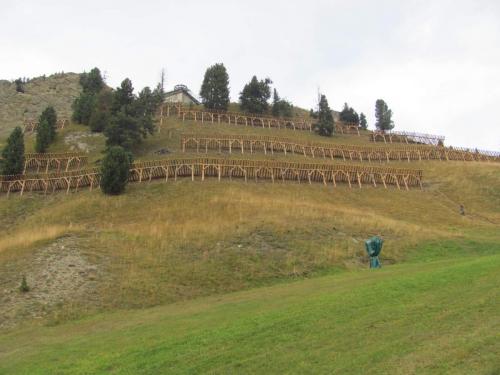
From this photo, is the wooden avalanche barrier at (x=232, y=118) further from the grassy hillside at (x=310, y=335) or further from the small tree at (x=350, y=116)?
the grassy hillside at (x=310, y=335)

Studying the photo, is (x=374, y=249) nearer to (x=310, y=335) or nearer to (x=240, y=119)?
(x=310, y=335)

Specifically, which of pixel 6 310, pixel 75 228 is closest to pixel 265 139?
pixel 75 228

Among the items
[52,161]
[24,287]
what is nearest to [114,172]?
[52,161]

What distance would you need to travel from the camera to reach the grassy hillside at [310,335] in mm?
13930

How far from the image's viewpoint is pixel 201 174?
185 feet

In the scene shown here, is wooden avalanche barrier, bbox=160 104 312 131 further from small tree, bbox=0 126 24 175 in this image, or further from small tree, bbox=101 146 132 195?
small tree, bbox=101 146 132 195

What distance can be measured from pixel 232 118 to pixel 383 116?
4127cm

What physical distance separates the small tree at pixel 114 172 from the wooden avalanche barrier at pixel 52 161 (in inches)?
478

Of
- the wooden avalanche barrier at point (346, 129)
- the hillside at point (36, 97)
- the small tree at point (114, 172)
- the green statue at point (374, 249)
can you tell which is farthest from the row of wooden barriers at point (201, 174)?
the wooden avalanche barrier at point (346, 129)

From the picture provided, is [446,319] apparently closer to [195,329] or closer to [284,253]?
[195,329]

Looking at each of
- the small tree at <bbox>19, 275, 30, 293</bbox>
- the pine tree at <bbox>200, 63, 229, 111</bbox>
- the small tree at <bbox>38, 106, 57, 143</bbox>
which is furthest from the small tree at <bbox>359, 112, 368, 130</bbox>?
the small tree at <bbox>19, 275, 30, 293</bbox>

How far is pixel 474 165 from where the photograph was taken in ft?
234

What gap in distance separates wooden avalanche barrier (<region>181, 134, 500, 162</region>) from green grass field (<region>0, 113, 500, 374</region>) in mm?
7542

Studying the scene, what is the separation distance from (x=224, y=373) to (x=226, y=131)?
66.7 meters
